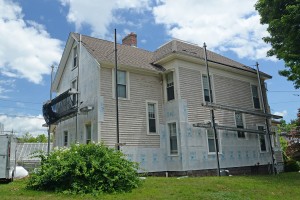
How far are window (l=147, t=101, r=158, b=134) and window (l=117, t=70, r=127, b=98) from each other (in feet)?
5.97

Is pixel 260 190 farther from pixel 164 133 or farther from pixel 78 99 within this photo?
pixel 78 99

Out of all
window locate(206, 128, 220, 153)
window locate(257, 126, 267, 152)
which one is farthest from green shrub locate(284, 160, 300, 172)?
window locate(206, 128, 220, 153)

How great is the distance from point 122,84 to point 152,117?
2.83 metres

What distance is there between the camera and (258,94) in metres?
22.9

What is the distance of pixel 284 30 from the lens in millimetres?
15500

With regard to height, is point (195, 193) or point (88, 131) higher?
point (88, 131)

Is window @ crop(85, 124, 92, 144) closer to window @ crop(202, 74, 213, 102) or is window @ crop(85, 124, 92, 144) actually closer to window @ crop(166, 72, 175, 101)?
window @ crop(166, 72, 175, 101)

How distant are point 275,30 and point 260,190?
1044 centimetres

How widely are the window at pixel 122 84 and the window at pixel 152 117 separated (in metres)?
1.82

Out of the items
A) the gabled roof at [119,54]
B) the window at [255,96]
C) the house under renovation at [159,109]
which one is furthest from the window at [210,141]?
the window at [255,96]

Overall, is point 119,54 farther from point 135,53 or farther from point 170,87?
point 170,87

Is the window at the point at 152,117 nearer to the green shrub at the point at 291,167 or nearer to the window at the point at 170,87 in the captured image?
the window at the point at 170,87

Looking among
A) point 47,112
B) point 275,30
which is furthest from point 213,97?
point 47,112

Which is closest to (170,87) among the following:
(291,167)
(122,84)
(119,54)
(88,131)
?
(122,84)
